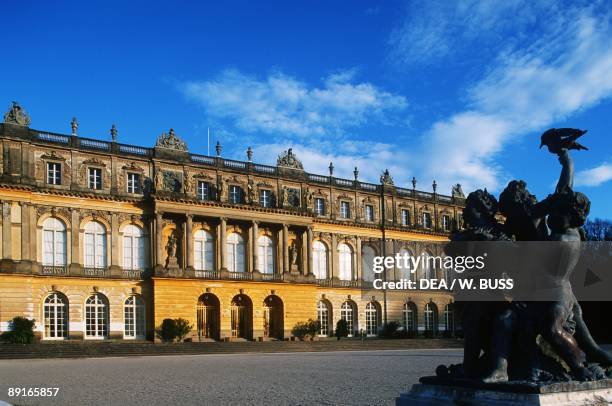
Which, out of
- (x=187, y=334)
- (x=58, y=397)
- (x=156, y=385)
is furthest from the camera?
(x=187, y=334)

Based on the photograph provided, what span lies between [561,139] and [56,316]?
121 feet

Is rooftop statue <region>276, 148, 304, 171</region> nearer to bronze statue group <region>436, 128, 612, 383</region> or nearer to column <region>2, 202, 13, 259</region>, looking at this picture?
column <region>2, 202, 13, 259</region>

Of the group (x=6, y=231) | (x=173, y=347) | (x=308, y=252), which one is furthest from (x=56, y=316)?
(x=308, y=252)

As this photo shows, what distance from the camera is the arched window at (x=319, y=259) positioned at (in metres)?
50.8

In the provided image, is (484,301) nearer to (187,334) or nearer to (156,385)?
(156,385)

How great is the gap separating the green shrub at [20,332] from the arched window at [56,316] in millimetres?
1901

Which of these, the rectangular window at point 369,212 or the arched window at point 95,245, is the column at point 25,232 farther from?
the rectangular window at point 369,212

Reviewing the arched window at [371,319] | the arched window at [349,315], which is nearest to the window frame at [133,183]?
the arched window at [349,315]

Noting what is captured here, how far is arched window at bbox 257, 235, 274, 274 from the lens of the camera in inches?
1855

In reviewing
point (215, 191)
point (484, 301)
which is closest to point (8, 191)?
point (215, 191)

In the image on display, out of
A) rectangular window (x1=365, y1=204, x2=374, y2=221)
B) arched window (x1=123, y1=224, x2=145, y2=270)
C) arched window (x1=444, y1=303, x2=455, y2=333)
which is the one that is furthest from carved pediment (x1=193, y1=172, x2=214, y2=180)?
arched window (x1=444, y1=303, x2=455, y2=333)

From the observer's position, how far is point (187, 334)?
41.9 metres

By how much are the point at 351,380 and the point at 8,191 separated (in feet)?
90.6

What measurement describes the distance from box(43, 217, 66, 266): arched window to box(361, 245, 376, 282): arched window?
22.3 meters
